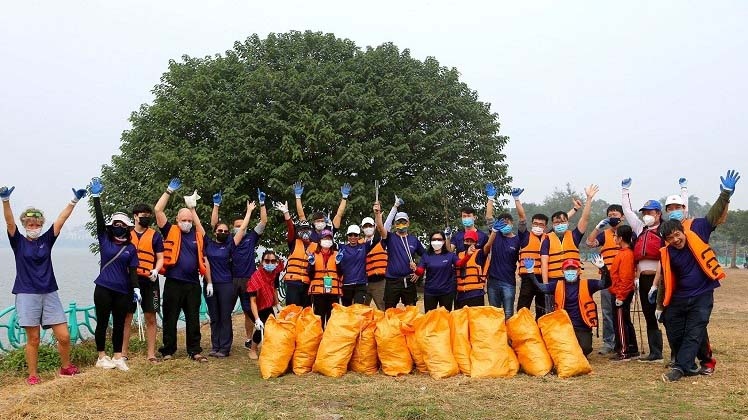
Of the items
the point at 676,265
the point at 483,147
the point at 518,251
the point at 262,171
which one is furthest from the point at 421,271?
the point at 483,147

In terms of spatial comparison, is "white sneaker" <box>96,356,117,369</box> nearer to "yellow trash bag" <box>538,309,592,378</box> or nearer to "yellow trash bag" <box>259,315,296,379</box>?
"yellow trash bag" <box>259,315,296,379</box>

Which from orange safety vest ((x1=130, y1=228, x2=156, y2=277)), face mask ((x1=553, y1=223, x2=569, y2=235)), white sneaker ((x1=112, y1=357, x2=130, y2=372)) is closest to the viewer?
white sneaker ((x1=112, y1=357, x2=130, y2=372))

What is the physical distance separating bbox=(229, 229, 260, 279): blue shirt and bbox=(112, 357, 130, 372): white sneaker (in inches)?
64.0

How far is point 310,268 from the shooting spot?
7.80 m

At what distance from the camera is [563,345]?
20.9 ft

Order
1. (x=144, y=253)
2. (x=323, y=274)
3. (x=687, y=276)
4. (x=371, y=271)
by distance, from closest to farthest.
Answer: (x=687, y=276), (x=144, y=253), (x=323, y=274), (x=371, y=271)

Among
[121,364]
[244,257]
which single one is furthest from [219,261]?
[121,364]

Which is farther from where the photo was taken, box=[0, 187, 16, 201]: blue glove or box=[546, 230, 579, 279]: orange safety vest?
box=[546, 230, 579, 279]: orange safety vest

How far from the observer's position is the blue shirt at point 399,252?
7.79m

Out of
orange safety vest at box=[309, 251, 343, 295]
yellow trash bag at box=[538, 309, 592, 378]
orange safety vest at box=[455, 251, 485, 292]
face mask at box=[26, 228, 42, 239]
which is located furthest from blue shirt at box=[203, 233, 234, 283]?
yellow trash bag at box=[538, 309, 592, 378]

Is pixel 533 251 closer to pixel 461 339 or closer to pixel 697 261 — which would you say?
pixel 461 339

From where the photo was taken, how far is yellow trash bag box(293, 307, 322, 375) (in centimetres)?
664

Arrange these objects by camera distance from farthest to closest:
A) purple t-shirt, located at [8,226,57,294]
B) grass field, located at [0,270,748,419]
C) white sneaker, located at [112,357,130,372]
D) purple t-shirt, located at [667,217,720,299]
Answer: white sneaker, located at [112,357,130,372], purple t-shirt, located at [8,226,57,294], purple t-shirt, located at [667,217,720,299], grass field, located at [0,270,748,419]

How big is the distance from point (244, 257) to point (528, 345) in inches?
144
